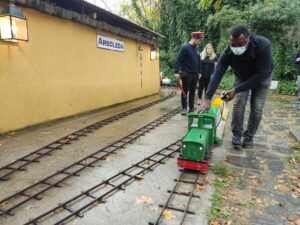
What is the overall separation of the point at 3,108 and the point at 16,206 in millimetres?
3205

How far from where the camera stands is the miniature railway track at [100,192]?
8.48ft

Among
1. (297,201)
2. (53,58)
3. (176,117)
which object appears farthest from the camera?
(176,117)

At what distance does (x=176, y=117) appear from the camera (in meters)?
7.31

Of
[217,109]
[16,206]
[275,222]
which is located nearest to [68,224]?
[16,206]

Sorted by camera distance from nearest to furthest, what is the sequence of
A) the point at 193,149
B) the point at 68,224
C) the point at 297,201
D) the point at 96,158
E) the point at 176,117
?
the point at 68,224 < the point at 297,201 < the point at 193,149 < the point at 96,158 < the point at 176,117

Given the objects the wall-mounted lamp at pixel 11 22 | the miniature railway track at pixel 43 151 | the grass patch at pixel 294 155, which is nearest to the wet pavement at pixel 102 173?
the miniature railway track at pixel 43 151

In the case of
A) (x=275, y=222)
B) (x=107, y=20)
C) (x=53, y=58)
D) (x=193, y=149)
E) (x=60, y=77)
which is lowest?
(x=275, y=222)

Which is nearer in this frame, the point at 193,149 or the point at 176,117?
the point at 193,149

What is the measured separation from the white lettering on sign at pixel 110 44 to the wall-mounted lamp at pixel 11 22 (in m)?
3.36

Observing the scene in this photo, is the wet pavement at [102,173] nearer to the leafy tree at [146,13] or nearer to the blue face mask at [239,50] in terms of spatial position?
the blue face mask at [239,50]

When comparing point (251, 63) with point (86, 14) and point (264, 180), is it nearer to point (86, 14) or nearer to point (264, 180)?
point (264, 180)

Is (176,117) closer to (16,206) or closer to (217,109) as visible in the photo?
(217,109)

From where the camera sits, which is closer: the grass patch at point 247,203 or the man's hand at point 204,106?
the grass patch at point 247,203

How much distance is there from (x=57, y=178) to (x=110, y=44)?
654 cm
